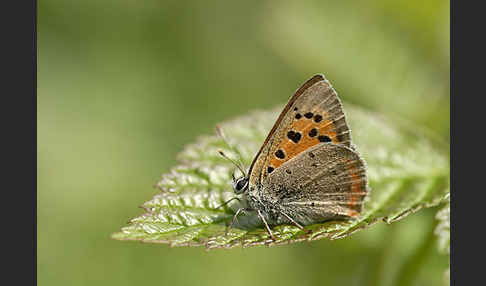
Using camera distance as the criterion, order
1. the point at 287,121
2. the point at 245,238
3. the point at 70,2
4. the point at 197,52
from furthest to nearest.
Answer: the point at 197,52
the point at 70,2
the point at 287,121
the point at 245,238

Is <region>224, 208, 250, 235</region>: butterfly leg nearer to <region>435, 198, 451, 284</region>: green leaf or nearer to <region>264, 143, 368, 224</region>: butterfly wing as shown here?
<region>264, 143, 368, 224</region>: butterfly wing

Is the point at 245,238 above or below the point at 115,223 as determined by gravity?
below

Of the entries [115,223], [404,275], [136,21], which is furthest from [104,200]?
[404,275]

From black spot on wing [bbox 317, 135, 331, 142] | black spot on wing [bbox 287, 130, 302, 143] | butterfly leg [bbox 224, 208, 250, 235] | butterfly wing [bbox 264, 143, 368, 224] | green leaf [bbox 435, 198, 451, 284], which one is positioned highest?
black spot on wing [bbox 287, 130, 302, 143]

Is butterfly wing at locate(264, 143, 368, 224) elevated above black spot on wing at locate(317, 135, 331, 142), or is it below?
below

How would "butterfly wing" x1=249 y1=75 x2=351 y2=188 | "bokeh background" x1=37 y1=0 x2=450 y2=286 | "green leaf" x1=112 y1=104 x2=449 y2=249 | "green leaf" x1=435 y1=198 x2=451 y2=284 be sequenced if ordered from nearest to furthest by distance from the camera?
"green leaf" x1=112 y1=104 x2=449 y2=249, "green leaf" x1=435 y1=198 x2=451 y2=284, "butterfly wing" x1=249 y1=75 x2=351 y2=188, "bokeh background" x1=37 y1=0 x2=450 y2=286

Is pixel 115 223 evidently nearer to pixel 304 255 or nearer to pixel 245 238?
pixel 304 255

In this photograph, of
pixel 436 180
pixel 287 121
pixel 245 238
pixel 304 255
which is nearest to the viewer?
pixel 245 238

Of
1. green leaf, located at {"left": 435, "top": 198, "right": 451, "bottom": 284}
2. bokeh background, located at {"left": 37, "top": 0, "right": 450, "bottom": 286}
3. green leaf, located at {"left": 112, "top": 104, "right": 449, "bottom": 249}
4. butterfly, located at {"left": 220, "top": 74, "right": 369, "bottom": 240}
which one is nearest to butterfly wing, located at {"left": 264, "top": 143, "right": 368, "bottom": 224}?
butterfly, located at {"left": 220, "top": 74, "right": 369, "bottom": 240}

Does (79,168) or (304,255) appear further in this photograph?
(79,168)
